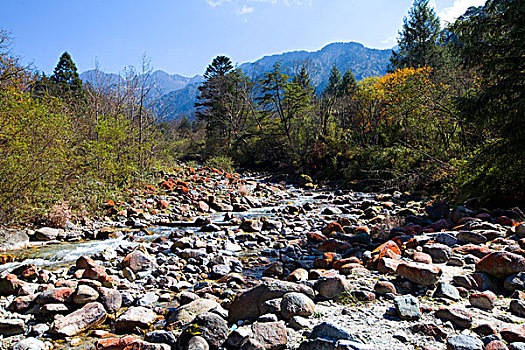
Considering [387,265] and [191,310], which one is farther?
[387,265]

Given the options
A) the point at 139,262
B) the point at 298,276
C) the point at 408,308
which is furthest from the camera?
the point at 139,262

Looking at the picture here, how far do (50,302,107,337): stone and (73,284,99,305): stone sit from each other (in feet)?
0.40

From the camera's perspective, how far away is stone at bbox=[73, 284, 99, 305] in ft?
10.9

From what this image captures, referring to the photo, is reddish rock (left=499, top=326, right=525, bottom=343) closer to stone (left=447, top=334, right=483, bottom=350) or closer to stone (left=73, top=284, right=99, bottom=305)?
stone (left=447, top=334, right=483, bottom=350)

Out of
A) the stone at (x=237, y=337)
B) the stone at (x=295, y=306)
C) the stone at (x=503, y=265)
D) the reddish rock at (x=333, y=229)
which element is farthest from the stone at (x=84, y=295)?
the reddish rock at (x=333, y=229)

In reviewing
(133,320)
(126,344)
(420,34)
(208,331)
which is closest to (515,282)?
(208,331)

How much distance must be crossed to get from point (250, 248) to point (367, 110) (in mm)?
14606

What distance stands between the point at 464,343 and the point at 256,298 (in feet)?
5.64

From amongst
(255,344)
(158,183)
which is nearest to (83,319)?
(255,344)

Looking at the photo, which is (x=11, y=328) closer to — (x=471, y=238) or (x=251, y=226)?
(x=251, y=226)

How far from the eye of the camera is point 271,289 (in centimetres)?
311

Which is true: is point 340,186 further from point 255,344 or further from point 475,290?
point 255,344

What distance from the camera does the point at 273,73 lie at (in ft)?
67.1

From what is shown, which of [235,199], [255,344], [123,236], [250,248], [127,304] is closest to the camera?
[255,344]
